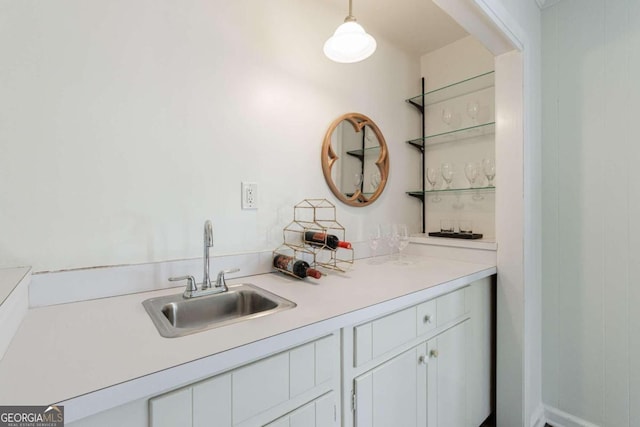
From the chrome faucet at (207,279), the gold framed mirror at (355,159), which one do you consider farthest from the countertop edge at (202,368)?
the gold framed mirror at (355,159)

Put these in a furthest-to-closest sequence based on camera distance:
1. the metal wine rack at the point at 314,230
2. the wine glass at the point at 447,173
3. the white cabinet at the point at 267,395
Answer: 1. the wine glass at the point at 447,173
2. the metal wine rack at the point at 314,230
3. the white cabinet at the point at 267,395

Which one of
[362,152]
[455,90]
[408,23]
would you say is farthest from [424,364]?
[408,23]

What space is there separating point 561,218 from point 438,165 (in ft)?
2.60

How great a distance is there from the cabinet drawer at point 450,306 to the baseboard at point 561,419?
0.89 meters

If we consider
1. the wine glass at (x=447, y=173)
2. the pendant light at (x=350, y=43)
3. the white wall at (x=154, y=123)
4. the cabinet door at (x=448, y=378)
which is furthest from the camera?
the wine glass at (x=447, y=173)

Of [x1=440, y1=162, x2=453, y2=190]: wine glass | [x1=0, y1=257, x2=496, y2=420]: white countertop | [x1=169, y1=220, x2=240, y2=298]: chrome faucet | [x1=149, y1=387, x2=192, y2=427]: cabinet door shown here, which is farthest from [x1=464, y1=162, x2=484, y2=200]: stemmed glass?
[x1=149, y1=387, x2=192, y2=427]: cabinet door

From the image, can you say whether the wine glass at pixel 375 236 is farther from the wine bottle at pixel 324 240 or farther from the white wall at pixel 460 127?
the white wall at pixel 460 127

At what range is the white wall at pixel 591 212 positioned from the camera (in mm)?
1390

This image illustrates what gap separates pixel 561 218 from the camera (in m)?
1.58

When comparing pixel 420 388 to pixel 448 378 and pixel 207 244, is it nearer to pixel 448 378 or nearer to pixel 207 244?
pixel 448 378

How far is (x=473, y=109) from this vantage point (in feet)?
Result: 6.23

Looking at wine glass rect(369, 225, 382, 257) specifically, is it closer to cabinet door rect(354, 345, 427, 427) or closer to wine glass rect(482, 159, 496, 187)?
cabinet door rect(354, 345, 427, 427)

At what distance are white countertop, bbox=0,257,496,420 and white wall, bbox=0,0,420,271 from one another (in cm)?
24

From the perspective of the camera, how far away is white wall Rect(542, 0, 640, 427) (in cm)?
139
